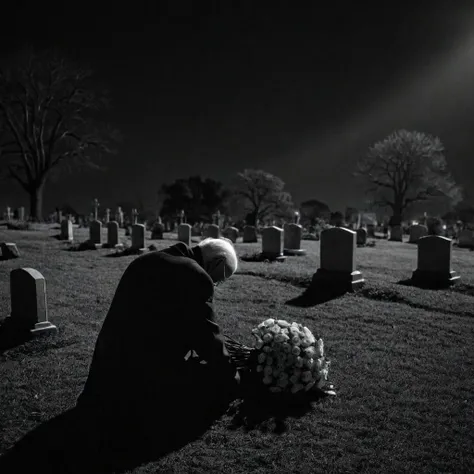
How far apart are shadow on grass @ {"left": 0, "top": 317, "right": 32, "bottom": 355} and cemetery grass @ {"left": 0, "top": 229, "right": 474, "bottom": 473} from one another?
14cm

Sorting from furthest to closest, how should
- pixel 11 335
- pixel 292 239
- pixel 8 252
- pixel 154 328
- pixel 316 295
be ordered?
1. pixel 292 239
2. pixel 8 252
3. pixel 316 295
4. pixel 11 335
5. pixel 154 328

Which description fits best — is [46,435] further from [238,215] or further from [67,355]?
[238,215]

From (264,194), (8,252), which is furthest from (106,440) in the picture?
(264,194)

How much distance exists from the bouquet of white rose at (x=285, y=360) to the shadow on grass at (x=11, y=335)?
323 cm

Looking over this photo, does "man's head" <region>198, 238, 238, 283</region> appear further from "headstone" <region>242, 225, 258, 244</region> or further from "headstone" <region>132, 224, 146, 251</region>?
"headstone" <region>242, 225, 258, 244</region>

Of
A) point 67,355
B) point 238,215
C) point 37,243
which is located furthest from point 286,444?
point 238,215

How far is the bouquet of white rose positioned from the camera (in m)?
4.13

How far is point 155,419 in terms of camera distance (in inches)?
139

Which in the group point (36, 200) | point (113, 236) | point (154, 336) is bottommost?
point (154, 336)

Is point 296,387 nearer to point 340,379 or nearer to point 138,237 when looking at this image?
point 340,379

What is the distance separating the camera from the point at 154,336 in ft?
11.0

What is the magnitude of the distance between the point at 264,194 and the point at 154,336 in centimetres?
3586

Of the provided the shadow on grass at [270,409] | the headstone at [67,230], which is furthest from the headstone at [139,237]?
the shadow on grass at [270,409]

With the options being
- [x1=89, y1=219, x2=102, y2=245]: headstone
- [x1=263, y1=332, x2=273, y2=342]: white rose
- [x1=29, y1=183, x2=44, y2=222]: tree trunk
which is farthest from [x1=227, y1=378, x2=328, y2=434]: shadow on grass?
[x1=29, y1=183, x2=44, y2=222]: tree trunk
